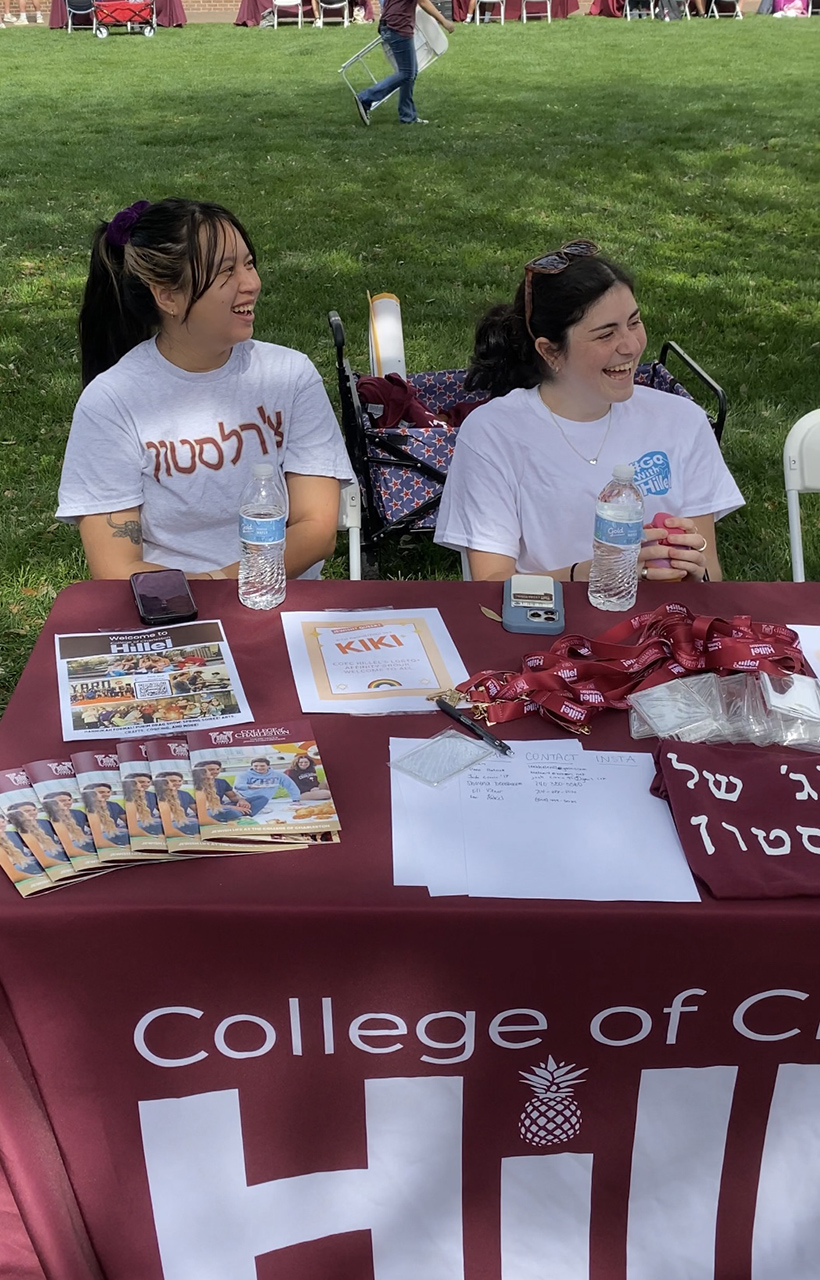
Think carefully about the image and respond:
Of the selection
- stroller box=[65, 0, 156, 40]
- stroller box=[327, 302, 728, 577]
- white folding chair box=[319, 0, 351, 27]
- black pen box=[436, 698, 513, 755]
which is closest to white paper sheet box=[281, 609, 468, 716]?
black pen box=[436, 698, 513, 755]

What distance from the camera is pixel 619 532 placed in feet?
6.53

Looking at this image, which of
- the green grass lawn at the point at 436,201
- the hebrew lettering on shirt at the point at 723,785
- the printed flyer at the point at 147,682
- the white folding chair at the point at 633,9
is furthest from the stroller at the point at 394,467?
the white folding chair at the point at 633,9

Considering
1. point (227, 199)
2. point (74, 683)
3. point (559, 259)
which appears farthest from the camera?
point (227, 199)

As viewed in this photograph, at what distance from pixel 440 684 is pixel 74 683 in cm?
59

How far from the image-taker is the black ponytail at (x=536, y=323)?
2.51 metres

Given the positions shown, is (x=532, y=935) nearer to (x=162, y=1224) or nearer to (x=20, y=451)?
(x=162, y=1224)

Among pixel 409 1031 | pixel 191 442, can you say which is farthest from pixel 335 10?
pixel 409 1031

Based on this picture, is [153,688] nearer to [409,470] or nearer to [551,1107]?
[551,1107]

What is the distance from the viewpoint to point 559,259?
2.57 meters

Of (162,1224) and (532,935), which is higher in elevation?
(532,935)

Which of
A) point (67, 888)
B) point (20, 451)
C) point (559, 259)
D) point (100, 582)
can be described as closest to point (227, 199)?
point (20, 451)

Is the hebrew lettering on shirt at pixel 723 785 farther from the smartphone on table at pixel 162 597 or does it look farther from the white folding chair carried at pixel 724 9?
the white folding chair carried at pixel 724 9

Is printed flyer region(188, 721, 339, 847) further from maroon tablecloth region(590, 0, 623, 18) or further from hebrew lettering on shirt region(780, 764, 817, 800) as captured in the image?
maroon tablecloth region(590, 0, 623, 18)

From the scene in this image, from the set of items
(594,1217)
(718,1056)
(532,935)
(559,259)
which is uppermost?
(559,259)
